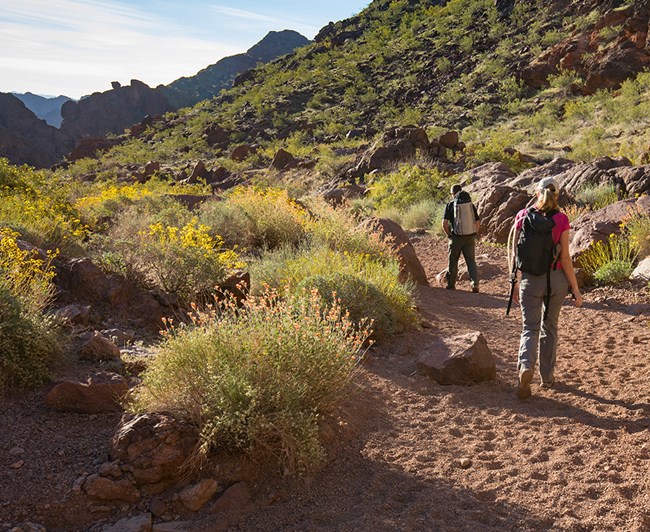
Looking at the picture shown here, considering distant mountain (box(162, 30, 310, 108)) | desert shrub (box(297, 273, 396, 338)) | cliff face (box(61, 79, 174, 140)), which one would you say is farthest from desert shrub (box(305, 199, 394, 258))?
distant mountain (box(162, 30, 310, 108))

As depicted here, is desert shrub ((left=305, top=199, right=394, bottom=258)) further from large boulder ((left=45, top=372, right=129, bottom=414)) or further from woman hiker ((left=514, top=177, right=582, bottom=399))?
large boulder ((left=45, top=372, right=129, bottom=414))

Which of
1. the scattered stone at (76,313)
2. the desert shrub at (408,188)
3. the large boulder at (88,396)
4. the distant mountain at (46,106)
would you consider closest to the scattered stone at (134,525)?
the large boulder at (88,396)

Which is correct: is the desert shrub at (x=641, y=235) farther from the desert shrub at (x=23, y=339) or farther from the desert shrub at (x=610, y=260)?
the desert shrub at (x=23, y=339)

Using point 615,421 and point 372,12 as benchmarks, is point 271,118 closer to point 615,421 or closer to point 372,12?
point 372,12

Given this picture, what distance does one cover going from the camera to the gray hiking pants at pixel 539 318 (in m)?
4.59

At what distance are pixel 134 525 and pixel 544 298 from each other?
3.42m

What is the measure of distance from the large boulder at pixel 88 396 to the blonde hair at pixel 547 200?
134 inches

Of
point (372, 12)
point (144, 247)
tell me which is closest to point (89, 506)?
point (144, 247)

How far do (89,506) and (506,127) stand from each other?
30353mm

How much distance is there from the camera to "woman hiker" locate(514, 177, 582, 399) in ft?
14.8

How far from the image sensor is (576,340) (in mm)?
6238

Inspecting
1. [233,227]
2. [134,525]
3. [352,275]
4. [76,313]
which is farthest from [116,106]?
[134,525]

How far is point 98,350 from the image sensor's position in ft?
15.1

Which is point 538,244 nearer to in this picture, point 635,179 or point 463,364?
point 463,364
